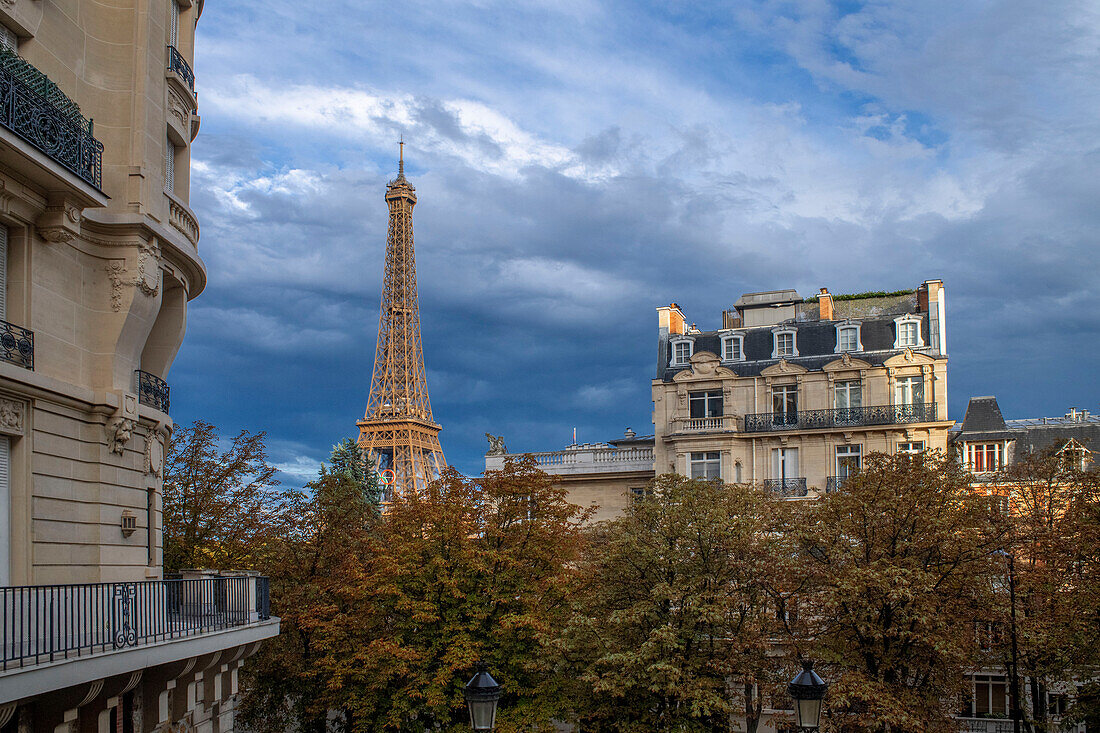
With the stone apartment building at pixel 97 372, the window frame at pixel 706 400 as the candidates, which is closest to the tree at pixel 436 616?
the stone apartment building at pixel 97 372

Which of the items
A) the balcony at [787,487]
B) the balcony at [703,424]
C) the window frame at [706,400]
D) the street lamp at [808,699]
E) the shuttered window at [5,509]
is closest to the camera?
the street lamp at [808,699]

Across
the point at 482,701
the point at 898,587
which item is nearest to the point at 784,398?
the point at 898,587

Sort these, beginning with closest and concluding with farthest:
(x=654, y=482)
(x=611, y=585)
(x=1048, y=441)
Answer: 1. (x=611, y=585)
2. (x=654, y=482)
3. (x=1048, y=441)

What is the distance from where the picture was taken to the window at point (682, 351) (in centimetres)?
5650

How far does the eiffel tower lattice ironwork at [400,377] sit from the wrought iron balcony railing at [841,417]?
196 ft

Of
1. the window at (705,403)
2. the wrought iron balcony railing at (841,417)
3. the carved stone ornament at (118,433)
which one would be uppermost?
the window at (705,403)

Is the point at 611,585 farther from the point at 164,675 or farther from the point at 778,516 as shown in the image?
the point at 164,675

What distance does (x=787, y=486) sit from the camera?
5162 cm

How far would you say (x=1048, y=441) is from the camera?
50.3m

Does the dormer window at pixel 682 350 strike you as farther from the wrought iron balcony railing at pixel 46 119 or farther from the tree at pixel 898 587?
the wrought iron balcony railing at pixel 46 119

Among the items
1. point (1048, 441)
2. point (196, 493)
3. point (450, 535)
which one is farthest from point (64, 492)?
point (1048, 441)

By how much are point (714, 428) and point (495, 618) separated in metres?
23.4

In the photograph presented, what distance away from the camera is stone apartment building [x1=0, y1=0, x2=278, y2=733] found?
642 inches

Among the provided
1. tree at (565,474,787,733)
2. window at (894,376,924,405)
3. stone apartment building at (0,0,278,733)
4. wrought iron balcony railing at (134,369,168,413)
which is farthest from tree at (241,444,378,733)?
window at (894,376,924,405)
